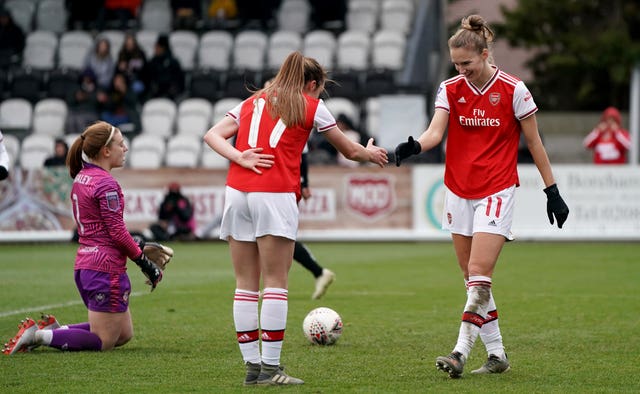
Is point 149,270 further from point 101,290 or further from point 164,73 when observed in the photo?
point 164,73

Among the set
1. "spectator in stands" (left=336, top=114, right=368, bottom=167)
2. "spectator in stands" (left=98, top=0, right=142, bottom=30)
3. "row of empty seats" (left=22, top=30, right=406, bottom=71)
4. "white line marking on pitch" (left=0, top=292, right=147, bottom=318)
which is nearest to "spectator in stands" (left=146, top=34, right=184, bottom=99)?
"row of empty seats" (left=22, top=30, right=406, bottom=71)

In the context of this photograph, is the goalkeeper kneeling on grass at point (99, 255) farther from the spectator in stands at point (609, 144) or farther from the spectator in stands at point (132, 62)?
the spectator in stands at point (132, 62)

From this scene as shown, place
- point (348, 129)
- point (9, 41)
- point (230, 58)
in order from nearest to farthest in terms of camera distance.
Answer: point (348, 129) < point (9, 41) < point (230, 58)

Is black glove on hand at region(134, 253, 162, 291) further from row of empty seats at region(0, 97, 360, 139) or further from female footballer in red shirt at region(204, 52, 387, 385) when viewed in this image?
row of empty seats at region(0, 97, 360, 139)

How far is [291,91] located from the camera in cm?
748

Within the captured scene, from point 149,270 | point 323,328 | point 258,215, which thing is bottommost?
point 323,328

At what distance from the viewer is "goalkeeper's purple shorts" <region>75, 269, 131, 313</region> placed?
8.91 meters

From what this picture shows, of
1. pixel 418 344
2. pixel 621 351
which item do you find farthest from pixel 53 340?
pixel 621 351

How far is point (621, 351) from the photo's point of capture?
916 cm

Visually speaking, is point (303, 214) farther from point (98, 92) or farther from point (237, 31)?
point (237, 31)

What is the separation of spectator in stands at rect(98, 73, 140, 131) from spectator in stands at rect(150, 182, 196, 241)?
3840 mm

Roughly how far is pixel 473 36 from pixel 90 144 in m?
2.95

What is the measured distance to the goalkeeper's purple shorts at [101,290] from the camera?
29.2 ft

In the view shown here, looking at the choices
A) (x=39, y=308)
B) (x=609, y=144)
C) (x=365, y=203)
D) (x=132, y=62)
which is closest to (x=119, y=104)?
(x=132, y=62)
